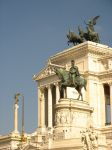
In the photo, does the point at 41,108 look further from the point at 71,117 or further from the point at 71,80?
the point at 71,117

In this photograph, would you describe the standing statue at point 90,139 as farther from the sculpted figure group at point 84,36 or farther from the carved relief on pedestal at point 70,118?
the sculpted figure group at point 84,36

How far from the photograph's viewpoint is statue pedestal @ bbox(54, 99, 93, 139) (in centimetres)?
4019

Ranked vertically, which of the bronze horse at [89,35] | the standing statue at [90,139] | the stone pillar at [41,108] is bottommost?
the standing statue at [90,139]

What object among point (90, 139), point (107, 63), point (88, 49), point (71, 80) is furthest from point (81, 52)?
point (90, 139)

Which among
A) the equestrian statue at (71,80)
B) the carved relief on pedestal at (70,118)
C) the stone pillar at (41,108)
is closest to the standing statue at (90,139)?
the carved relief on pedestal at (70,118)

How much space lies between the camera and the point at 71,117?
4059 centimetres

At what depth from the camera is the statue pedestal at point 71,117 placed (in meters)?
40.2

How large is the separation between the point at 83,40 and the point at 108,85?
7272 mm

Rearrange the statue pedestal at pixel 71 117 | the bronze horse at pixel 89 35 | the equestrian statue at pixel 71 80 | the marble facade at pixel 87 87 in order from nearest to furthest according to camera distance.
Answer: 1. the statue pedestal at pixel 71 117
2. the equestrian statue at pixel 71 80
3. the marble facade at pixel 87 87
4. the bronze horse at pixel 89 35

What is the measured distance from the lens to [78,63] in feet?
207

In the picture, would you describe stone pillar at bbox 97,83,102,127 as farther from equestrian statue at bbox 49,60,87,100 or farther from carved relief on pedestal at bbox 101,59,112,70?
equestrian statue at bbox 49,60,87,100

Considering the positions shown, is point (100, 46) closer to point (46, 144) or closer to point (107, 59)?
point (107, 59)

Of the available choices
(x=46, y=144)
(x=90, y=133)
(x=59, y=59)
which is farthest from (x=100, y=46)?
(x=90, y=133)

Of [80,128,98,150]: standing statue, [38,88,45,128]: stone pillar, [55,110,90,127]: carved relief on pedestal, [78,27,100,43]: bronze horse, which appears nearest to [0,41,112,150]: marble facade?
[38,88,45,128]: stone pillar
